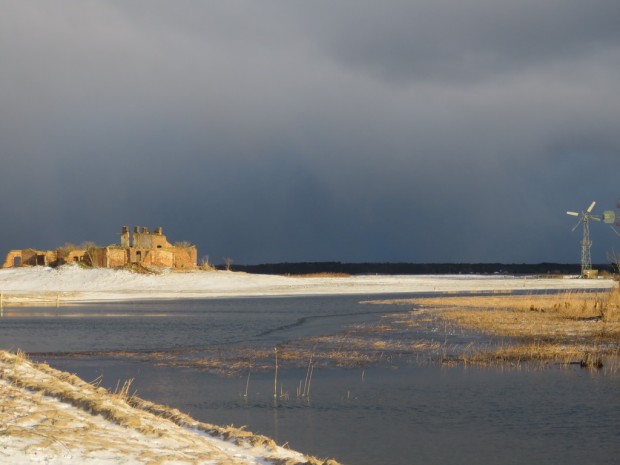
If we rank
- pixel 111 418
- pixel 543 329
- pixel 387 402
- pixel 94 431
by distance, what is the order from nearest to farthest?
pixel 94 431 < pixel 111 418 < pixel 387 402 < pixel 543 329

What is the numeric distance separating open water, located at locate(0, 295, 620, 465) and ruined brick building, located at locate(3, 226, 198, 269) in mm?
51044

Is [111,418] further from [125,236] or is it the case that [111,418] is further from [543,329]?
[125,236]

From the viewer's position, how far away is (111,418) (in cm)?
1249

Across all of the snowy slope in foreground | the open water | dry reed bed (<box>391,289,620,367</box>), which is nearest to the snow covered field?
the open water

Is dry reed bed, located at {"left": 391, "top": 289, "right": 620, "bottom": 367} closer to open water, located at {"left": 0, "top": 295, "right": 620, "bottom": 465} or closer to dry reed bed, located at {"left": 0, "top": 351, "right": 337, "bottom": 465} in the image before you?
open water, located at {"left": 0, "top": 295, "right": 620, "bottom": 465}

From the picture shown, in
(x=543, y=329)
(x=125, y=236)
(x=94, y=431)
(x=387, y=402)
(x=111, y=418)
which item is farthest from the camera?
(x=125, y=236)

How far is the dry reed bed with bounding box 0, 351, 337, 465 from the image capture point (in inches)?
412

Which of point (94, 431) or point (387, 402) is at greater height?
point (94, 431)

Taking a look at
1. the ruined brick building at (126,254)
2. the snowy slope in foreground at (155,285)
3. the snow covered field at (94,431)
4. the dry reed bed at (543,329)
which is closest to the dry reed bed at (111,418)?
the snow covered field at (94,431)

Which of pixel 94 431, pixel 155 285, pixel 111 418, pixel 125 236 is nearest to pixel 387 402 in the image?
pixel 111 418

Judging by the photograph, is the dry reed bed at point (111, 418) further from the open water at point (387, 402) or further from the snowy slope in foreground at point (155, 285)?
the snowy slope in foreground at point (155, 285)

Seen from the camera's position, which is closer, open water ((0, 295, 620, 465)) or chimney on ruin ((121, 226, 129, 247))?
open water ((0, 295, 620, 465))

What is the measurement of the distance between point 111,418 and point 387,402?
5.69 meters

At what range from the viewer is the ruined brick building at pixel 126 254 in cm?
7869
